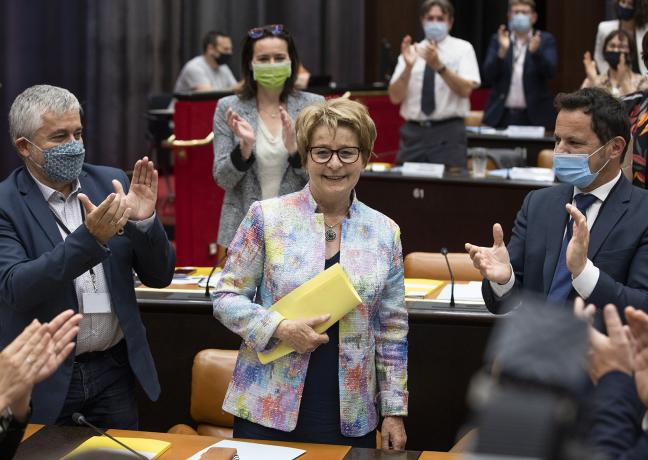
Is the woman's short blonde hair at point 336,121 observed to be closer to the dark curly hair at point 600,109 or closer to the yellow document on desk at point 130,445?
the dark curly hair at point 600,109

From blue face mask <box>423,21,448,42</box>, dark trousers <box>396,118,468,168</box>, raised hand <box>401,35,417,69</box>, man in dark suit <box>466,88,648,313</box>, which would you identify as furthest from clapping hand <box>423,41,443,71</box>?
man in dark suit <box>466,88,648,313</box>

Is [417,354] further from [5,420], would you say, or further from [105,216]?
[5,420]

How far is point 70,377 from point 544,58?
745 cm

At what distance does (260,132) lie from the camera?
16.4 ft

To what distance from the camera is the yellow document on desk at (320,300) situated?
296 centimetres

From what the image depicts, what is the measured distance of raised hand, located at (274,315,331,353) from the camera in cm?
295

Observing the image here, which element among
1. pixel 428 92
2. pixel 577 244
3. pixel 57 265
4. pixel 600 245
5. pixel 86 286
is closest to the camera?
pixel 577 244

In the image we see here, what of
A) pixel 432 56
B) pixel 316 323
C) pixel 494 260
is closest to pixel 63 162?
pixel 316 323

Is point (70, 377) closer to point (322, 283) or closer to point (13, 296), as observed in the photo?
point (13, 296)

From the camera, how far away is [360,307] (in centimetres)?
306

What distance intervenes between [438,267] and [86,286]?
2068 millimetres

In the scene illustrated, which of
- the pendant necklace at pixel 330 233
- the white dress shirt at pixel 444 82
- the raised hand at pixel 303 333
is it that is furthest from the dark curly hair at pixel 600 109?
the white dress shirt at pixel 444 82

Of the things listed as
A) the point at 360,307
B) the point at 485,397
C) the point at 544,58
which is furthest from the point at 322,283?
the point at 544,58

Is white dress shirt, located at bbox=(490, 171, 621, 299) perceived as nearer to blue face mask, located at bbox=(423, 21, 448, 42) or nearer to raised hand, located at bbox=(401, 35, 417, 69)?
raised hand, located at bbox=(401, 35, 417, 69)
